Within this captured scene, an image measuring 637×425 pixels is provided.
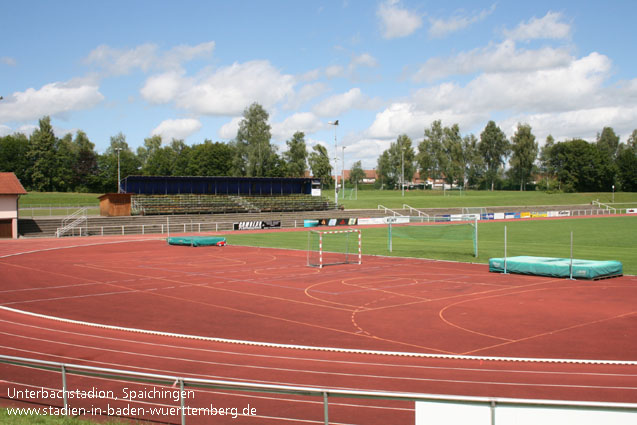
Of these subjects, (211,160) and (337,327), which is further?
(211,160)

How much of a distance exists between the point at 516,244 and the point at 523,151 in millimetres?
104583

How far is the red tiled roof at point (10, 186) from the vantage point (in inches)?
2035

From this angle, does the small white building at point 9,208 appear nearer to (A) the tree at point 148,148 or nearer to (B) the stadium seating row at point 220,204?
(B) the stadium seating row at point 220,204

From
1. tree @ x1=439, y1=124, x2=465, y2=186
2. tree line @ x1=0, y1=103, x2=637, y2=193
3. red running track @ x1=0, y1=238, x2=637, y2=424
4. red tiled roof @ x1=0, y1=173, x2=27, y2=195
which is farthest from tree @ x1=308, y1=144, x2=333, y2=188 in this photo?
red running track @ x1=0, y1=238, x2=637, y2=424

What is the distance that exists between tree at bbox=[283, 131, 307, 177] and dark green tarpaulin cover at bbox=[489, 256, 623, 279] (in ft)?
311

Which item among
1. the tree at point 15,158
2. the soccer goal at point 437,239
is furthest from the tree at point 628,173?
the tree at point 15,158

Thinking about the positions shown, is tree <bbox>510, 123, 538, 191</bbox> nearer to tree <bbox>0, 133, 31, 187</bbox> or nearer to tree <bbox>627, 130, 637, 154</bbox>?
tree <bbox>627, 130, 637, 154</bbox>

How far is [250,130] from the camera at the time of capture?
104250 mm

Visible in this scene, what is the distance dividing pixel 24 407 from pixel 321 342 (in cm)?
776

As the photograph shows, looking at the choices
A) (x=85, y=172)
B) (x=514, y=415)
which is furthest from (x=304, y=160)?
(x=514, y=415)

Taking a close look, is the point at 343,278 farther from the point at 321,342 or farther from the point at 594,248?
the point at 594,248

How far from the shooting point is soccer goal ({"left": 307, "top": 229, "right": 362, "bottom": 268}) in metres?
33.7

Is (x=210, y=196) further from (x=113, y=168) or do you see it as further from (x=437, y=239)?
(x=113, y=168)

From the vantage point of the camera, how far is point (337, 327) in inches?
670
